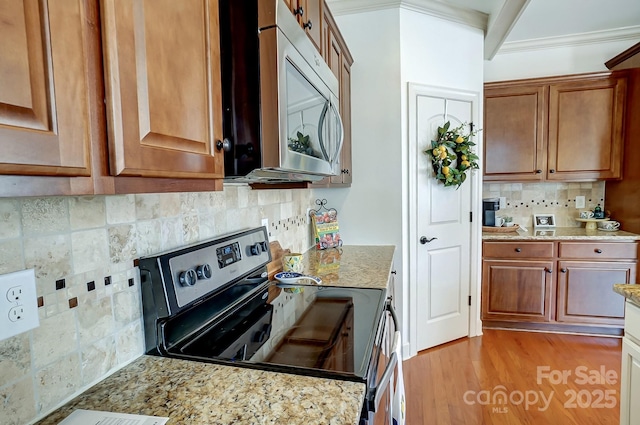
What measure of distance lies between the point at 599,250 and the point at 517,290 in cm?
71

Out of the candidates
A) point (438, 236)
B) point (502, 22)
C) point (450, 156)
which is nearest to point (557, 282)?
point (438, 236)

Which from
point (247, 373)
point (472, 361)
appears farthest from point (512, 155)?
point (247, 373)

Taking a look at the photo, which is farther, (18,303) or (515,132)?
(515,132)

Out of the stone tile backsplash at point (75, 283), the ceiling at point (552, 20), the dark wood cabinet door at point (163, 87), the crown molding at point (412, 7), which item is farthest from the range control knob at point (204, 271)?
the ceiling at point (552, 20)

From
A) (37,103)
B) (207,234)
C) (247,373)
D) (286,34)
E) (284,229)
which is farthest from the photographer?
(284,229)

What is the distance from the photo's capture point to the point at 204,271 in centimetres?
105

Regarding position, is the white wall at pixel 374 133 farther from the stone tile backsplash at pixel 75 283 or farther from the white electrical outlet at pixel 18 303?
the white electrical outlet at pixel 18 303

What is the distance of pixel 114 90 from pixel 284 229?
4.82ft

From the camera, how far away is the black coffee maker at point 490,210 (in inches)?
125

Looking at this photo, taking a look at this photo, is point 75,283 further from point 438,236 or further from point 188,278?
point 438,236

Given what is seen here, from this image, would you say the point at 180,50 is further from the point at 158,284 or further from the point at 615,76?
the point at 615,76

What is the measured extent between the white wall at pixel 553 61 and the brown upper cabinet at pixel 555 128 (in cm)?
33

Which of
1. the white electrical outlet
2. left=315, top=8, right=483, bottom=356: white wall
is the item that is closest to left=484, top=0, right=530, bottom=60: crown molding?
left=315, top=8, right=483, bottom=356: white wall

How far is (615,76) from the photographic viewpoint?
2910 millimetres
